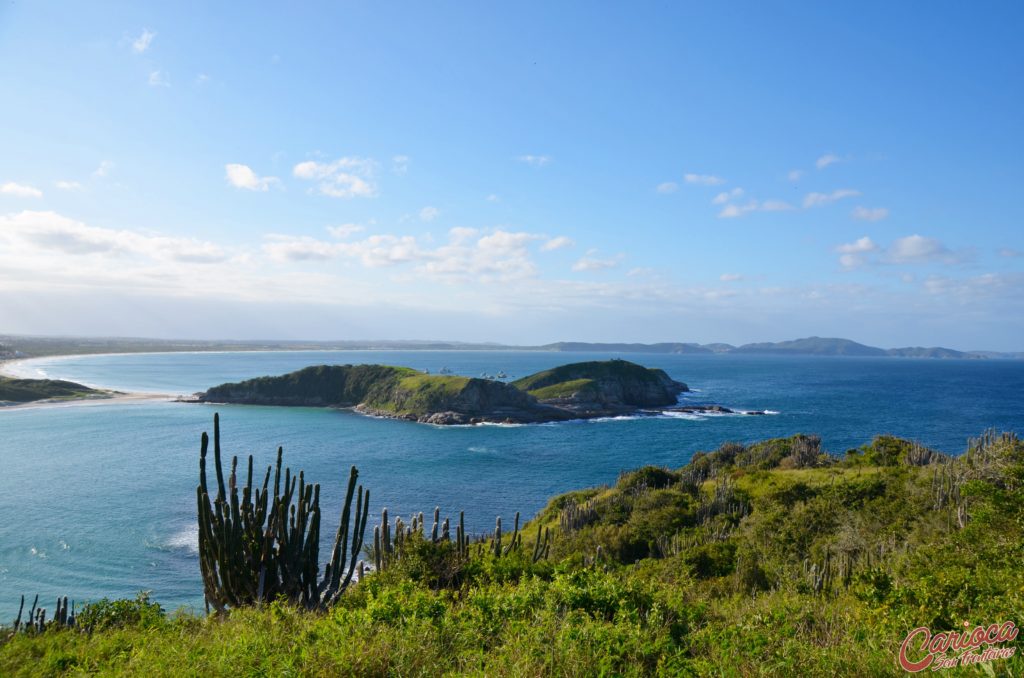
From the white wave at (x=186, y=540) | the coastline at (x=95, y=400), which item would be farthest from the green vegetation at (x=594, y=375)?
the white wave at (x=186, y=540)

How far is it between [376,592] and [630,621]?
752 cm

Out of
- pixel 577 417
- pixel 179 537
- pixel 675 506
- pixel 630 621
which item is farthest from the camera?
pixel 577 417

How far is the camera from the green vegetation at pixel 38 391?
363 ft

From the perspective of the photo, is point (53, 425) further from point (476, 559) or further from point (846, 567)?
point (846, 567)

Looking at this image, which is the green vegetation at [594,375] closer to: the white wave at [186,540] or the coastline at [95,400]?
the coastline at [95,400]

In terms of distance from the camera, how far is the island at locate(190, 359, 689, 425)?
100 meters

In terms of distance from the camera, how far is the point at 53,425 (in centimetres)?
8319

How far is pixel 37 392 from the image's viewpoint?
114750 mm

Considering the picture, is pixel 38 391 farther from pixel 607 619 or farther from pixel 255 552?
pixel 607 619

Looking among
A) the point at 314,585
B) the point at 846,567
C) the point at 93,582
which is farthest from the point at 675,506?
the point at 93,582

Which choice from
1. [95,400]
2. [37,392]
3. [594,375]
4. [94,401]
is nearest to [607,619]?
[594,375]

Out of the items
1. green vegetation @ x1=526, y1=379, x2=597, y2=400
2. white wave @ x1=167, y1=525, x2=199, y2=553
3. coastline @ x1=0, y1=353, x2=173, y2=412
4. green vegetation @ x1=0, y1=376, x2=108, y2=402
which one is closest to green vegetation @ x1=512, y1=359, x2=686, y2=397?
green vegetation @ x1=526, y1=379, x2=597, y2=400

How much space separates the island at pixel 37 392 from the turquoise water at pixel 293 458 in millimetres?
14375

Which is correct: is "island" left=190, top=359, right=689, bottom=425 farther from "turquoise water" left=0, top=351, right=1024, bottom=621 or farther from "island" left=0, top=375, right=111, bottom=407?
"island" left=0, top=375, right=111, bottom=407
